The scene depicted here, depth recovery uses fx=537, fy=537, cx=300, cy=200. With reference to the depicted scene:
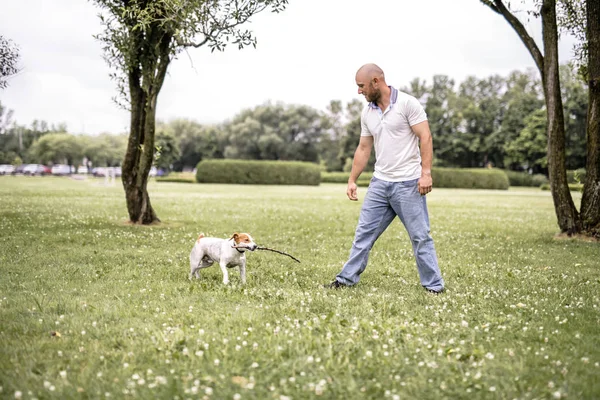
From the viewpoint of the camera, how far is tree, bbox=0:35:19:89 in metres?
13.1

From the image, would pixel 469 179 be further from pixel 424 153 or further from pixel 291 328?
pixel 291 328

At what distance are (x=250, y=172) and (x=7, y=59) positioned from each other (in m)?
41.0

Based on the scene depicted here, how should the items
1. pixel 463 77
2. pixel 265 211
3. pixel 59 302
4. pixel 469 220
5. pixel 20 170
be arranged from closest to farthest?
pixel 59 302 → pixel 469 220 → pixel 265 211 → pixel 20 170 → pixel 463 77

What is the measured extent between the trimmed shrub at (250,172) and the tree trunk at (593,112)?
43371mm

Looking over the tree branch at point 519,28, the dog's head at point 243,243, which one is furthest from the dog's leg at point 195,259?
the tree branch at point 519,28

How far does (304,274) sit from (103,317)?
332 cm

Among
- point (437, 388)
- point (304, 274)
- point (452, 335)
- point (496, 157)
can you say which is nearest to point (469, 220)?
point (304, 274)

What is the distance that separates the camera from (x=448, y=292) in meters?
6.60

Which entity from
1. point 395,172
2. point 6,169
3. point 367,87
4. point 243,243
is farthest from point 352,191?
point 6,169

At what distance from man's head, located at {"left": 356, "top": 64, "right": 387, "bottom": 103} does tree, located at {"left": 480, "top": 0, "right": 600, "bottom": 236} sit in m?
7.47

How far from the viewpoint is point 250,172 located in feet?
178

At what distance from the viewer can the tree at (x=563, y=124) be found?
11867 millimetres

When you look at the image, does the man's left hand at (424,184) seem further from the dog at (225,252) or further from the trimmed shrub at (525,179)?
the trimmed shrub at (525,179)

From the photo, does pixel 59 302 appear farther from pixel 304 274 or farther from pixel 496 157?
pixel 496 157
